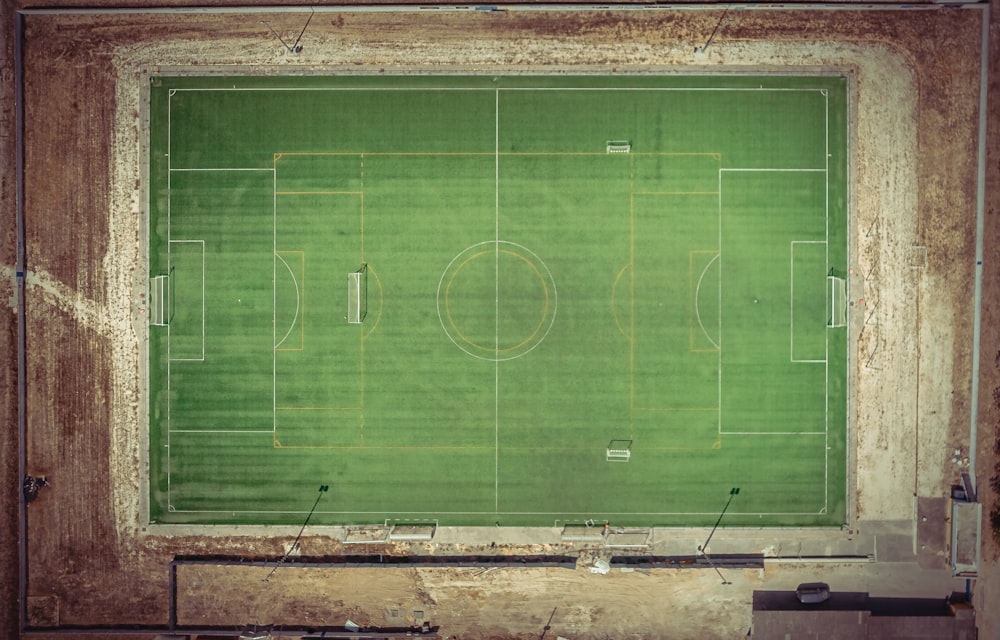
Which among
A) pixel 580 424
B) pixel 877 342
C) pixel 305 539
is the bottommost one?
pixel 305 539

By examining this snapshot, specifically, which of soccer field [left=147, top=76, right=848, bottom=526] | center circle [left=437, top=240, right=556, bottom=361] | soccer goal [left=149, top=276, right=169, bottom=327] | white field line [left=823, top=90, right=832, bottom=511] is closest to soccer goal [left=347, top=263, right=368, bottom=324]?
Answer: soccer field [left=147, top=76, right=848, bottom=526]

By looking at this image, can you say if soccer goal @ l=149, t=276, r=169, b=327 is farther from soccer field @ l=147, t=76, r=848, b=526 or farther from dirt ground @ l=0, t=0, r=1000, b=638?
dirt ground @ l=0, t=0, r=1000, b=638

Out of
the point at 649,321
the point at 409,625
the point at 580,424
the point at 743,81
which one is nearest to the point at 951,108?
the point at 743,81

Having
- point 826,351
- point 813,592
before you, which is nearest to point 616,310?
point 826,351

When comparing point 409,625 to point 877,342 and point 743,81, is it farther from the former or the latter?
point 743,81

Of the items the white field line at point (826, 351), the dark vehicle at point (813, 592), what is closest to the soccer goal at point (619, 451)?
the white field line at point (826, 351)

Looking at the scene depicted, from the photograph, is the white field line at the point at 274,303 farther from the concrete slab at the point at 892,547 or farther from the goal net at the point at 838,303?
the concrete slab at the point at 892,547
